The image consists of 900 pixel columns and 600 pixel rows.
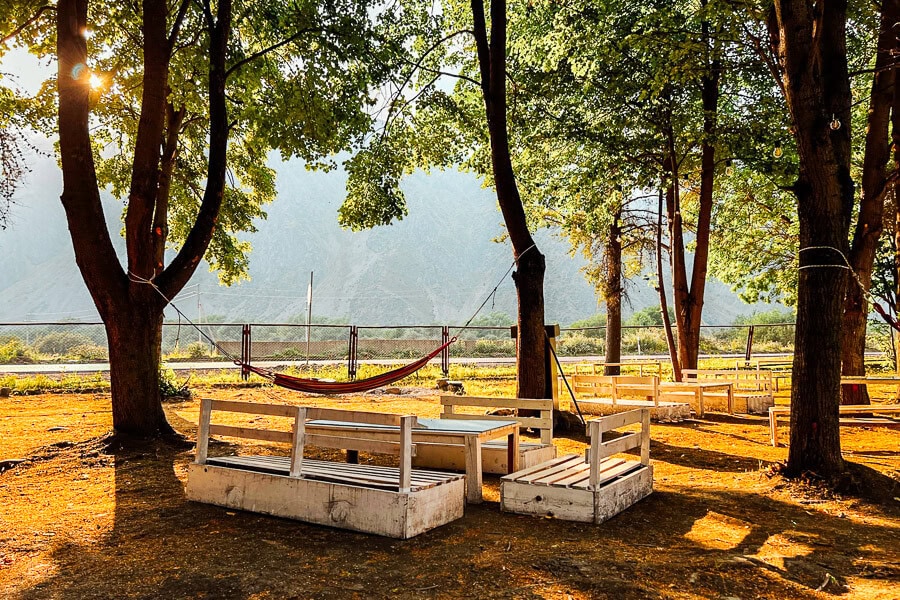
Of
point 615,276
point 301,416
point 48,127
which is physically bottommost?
point 301,416

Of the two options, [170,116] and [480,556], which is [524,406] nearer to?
[480,556]

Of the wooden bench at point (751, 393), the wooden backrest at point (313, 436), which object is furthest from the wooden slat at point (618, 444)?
the wooden bench at point (751, 393)

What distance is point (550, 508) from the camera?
4793 mm

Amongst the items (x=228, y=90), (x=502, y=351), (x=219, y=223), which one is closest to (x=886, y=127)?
(x=228, y=90)

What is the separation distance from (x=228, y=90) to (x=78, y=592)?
10068 millimetres

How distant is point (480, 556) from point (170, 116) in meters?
10.7

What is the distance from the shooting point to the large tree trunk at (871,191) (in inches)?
363

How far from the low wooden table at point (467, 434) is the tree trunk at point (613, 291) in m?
12.4

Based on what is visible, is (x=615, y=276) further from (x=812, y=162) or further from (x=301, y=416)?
(x=301, y=416)

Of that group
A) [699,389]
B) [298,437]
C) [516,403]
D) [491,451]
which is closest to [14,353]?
[699,389]

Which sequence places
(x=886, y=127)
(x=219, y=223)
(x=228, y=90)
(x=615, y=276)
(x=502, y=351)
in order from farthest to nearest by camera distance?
1. (x=502, y=351)
2. (x=615, y=276)
3. (x=219, y=223)
4. (x=228, y=90)
5. (x=886, y=127)

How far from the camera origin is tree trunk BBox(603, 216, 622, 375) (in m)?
18.2

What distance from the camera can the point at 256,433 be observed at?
507 centimetres

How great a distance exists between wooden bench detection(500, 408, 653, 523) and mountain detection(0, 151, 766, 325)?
8959 cm
